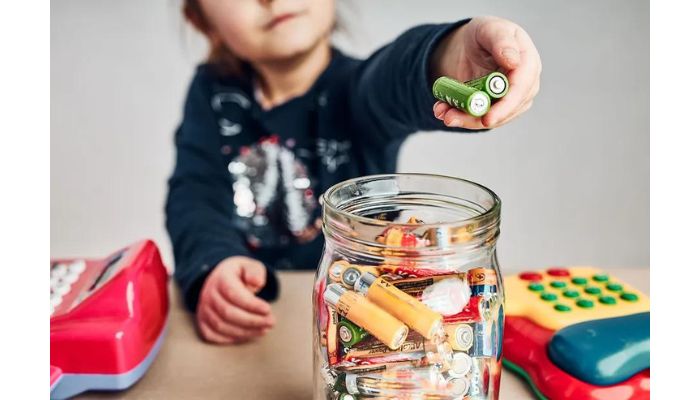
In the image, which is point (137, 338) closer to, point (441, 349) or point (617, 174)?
point (441, 349)

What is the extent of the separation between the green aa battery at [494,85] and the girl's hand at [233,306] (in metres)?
0.26

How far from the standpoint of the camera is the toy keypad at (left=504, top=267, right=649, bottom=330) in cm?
48

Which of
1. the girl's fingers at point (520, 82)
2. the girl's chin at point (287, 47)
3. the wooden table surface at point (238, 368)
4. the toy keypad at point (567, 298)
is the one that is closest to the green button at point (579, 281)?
the toy keypad at point (567, 298)

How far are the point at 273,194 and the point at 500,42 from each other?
484 millimetres

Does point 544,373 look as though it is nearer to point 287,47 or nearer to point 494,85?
point 494,85

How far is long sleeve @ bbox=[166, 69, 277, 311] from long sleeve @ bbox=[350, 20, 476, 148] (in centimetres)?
19

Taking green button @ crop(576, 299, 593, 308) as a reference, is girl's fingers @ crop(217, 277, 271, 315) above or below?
below

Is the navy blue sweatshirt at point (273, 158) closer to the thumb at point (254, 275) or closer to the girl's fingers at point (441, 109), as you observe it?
the thumb at point (254, 275)

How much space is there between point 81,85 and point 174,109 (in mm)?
133

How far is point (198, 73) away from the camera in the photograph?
0.88 metres

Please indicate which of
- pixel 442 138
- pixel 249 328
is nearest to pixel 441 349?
pixel 249 328

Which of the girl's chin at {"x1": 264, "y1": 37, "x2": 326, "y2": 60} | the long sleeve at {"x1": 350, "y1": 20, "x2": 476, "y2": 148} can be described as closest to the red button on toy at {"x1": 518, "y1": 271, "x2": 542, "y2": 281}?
the long sleeve at {"x1": 350, "y1": 20, "x2": 476, "y2": 148}

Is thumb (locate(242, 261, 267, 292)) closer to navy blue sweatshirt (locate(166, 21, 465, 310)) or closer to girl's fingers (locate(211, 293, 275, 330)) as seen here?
girl's fingers (locate(211, 293, 275, 330))

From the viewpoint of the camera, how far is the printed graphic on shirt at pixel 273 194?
816 millimetres
